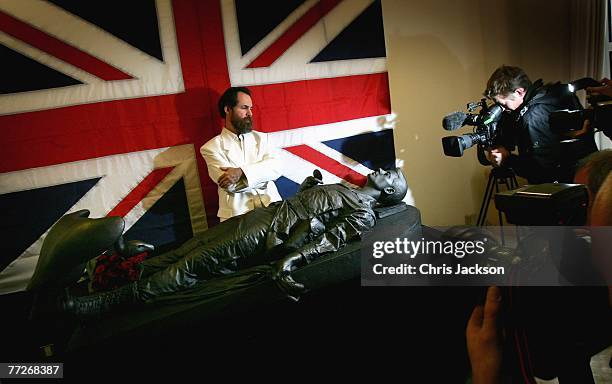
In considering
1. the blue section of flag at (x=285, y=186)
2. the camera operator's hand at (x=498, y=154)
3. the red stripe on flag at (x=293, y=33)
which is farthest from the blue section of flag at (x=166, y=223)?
the camera operator's hand at (x=498, y=154)

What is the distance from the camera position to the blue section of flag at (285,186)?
9.75ft

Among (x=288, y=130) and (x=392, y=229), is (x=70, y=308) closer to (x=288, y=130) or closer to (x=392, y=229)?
(x=392, y=229)

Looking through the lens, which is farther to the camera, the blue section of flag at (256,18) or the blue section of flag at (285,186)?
the blue section of flag at (285,186)

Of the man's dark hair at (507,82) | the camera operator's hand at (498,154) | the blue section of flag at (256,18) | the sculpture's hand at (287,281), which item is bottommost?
the sculpture's hand at (287,281)

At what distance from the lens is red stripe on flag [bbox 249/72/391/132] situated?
2869mm

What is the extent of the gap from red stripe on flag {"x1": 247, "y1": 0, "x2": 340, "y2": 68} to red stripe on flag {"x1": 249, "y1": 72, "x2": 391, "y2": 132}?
0.18 metres

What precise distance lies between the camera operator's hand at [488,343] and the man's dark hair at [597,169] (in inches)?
15.9

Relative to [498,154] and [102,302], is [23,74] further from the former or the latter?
[498,154]

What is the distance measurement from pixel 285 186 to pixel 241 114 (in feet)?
2.39

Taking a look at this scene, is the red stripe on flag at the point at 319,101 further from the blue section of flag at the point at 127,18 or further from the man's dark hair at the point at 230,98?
the blue section of flag at the point at 127,18

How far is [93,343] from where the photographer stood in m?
1.55

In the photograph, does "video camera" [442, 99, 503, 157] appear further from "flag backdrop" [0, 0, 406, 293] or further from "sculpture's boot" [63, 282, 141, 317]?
"sculpture's boot" [63, 282, 141, 317]

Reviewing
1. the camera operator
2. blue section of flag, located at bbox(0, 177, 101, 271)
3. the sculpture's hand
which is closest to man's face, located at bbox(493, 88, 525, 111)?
the camera operator

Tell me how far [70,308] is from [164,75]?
1.61 metres
